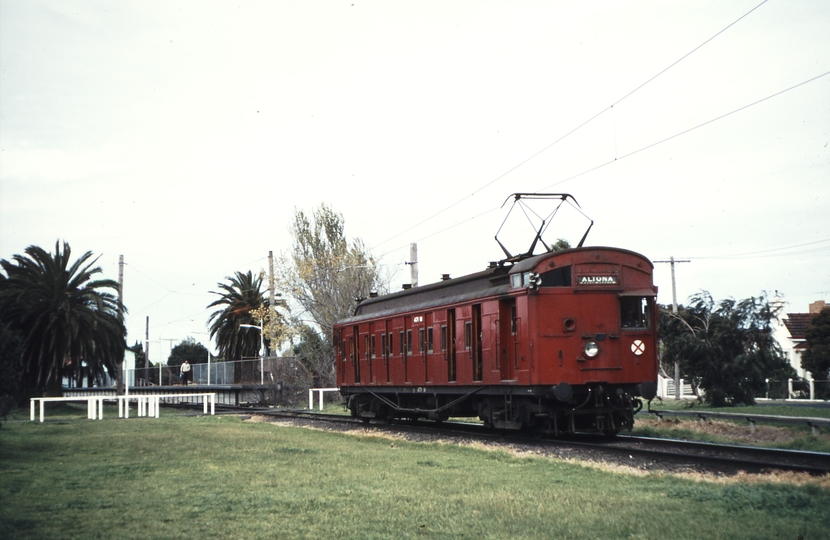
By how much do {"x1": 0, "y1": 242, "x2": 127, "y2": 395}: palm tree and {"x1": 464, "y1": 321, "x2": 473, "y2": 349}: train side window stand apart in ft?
65.0

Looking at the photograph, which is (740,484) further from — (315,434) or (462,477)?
(315,434)

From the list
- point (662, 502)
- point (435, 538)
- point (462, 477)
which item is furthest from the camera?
point (462, 477)

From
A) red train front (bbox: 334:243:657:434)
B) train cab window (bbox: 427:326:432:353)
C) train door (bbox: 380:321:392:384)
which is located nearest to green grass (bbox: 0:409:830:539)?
red train front (bbox: 334:243:657:434)

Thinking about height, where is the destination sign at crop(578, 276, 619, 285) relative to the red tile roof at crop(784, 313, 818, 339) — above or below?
below

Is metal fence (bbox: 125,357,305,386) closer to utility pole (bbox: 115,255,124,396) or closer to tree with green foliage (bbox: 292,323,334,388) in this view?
tree with green foliage (bbox: 292,323,334,388)

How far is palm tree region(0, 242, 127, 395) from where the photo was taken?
33656mm

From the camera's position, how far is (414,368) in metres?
23.2

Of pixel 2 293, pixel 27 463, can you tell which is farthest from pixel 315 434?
pixel 2 293

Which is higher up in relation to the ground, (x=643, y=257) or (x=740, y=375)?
(x=643, y=257)

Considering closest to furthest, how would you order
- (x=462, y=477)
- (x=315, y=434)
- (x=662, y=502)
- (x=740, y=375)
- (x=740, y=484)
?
1. (x=662, y=502)
2. (x=740, y=484)
3. (x=462, y=477)
4. (x=315, y=434)
5. (x=740, y=375)

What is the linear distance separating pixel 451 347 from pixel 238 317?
45.6 m

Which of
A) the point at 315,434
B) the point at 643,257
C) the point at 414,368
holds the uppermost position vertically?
the point at 643,257

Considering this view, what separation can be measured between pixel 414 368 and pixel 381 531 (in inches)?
597

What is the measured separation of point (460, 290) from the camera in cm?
2116
